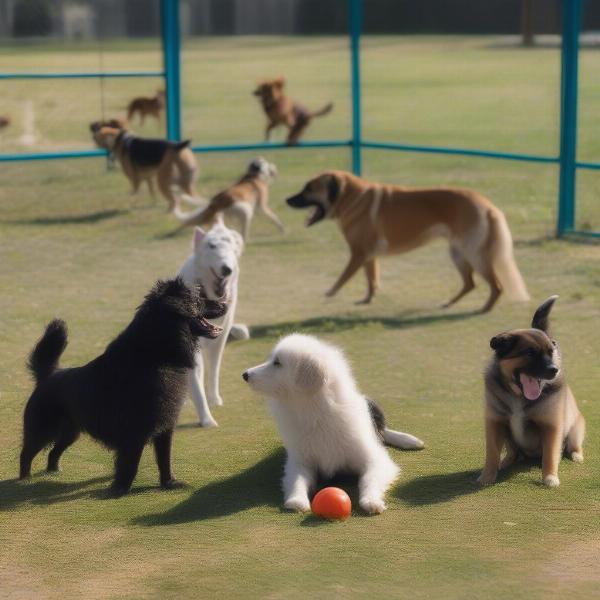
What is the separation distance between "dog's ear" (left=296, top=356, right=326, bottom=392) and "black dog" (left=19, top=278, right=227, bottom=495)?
474 millimetres

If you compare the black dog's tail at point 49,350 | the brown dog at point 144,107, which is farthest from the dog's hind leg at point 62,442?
the brown dog at point 144,107

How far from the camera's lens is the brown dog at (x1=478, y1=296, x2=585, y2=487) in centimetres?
517

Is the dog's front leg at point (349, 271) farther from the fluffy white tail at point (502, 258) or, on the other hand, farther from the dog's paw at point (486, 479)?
the dog's paw at point (486, 479)

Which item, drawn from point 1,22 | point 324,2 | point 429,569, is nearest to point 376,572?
point 429,569

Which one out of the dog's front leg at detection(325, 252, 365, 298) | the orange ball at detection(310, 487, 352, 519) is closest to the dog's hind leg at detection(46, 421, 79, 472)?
the orange ball at detection(310, 487, 352, 519)

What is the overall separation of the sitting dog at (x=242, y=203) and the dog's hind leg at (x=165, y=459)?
21.8 ft

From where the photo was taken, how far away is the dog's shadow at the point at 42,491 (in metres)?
5.32

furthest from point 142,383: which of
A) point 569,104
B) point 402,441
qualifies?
point 569,104

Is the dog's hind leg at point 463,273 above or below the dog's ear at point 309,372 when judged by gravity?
below

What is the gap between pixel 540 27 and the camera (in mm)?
13438

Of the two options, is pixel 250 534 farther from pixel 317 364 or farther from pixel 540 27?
pixel 540 27

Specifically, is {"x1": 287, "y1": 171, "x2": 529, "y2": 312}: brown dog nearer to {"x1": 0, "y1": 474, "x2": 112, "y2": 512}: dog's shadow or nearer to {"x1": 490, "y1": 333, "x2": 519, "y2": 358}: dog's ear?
{"x1": 490, "y1": 333, "x2": 519, "y2": 358}: dog's ear

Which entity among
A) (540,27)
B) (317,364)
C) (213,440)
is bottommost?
(213,440)

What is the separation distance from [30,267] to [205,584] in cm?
729
